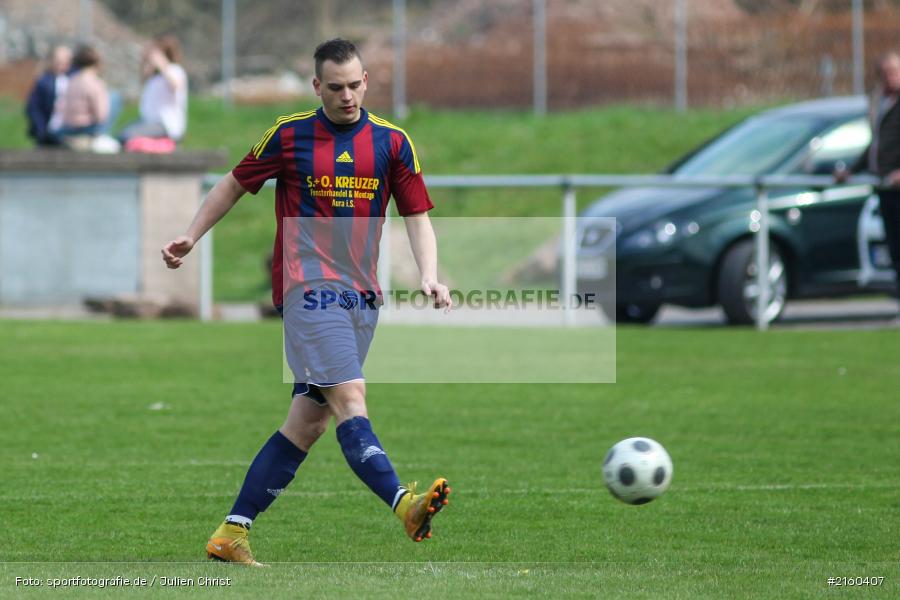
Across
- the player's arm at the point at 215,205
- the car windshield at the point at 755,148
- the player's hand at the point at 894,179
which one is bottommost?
the player's arm at the point at 215,205

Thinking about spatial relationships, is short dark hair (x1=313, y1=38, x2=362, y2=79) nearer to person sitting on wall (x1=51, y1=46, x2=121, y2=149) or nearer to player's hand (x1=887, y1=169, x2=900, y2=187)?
player's hand (x1=887, y1=169, x2=900, y2=187)

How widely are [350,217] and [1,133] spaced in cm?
2285

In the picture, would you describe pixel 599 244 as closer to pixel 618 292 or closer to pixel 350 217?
pixel 618 292

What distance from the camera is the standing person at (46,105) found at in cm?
1745

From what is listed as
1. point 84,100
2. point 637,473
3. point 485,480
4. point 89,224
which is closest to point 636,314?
point 89,224

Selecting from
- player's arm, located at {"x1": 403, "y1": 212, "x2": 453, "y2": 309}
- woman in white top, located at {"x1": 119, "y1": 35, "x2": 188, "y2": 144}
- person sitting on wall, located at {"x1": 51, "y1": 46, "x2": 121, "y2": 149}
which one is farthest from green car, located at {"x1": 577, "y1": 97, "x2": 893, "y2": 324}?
player's arm, located at {"x1": 403, "y1": 212, "x2": 453, "y2": 309}

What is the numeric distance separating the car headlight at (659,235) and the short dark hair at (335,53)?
9334mm

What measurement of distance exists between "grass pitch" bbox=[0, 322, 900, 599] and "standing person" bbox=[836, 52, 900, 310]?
1.49 m

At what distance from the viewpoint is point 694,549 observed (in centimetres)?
616

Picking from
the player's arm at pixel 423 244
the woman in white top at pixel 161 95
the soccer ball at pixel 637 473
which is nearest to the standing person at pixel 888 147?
the woman in white top at pixel 161 95

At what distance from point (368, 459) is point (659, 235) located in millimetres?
9638

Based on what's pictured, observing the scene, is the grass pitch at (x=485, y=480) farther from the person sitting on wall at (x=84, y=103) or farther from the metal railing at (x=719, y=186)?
the person sitting on wall at (x=84, y=103)

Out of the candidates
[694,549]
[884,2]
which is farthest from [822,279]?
[884,2]

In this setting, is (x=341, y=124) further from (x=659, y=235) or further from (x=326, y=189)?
(x=659, y=235)
